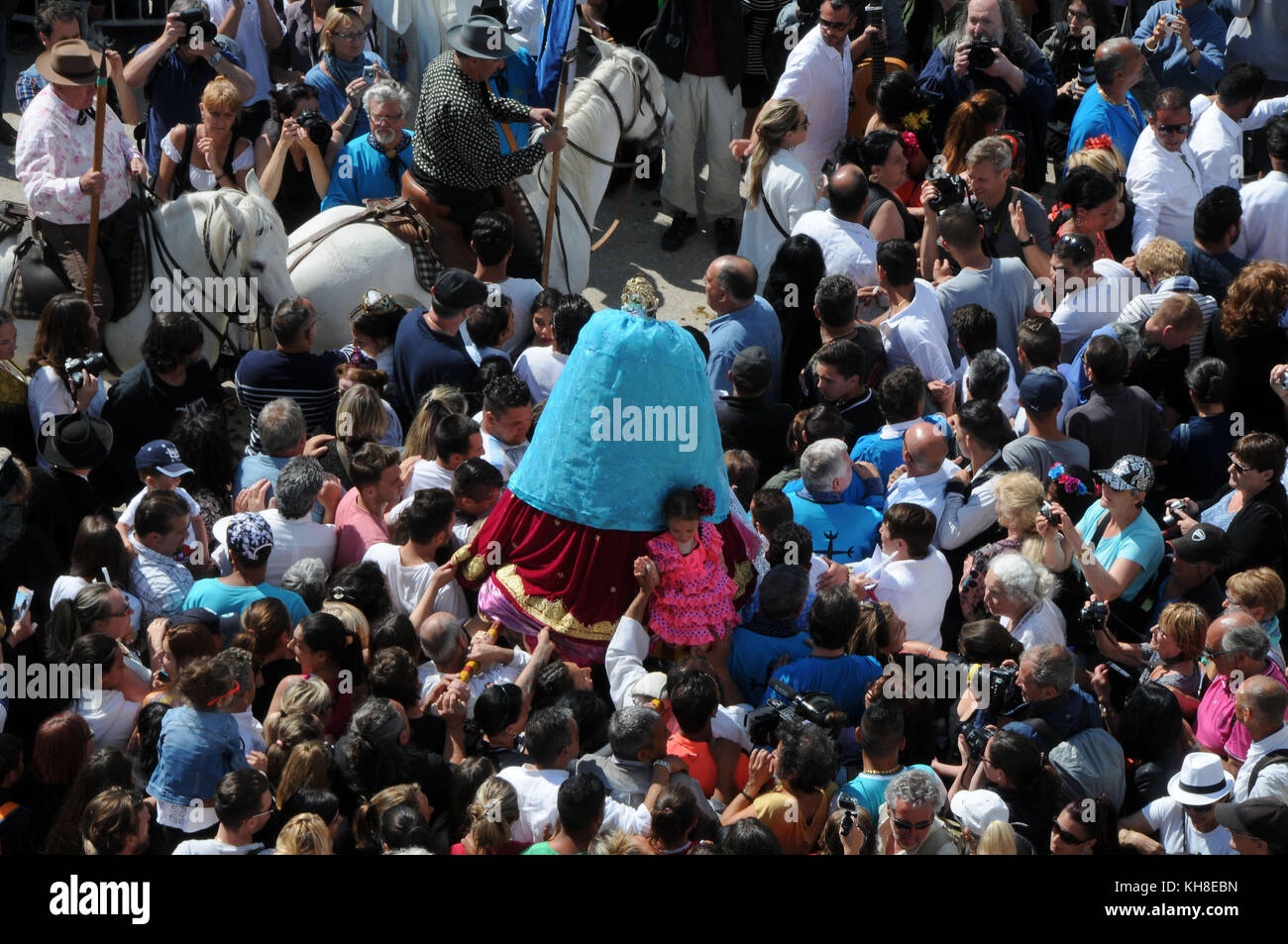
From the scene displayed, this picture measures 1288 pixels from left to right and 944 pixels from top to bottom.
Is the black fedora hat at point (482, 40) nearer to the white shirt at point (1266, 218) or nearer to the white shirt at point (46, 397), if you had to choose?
the white shirt at point (46, 397)

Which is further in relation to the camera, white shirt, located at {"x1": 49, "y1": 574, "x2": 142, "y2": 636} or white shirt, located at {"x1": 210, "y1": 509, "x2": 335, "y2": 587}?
white shirt, located at {"x1": 210, "y1": 509, "x2": 335, "y2": 587}

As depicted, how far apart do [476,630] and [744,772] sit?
1.32m

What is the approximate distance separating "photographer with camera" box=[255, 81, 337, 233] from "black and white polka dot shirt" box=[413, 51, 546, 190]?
80 cm

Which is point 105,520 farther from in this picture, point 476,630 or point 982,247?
point 982,247

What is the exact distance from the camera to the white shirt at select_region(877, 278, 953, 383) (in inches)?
329

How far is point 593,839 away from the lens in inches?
206

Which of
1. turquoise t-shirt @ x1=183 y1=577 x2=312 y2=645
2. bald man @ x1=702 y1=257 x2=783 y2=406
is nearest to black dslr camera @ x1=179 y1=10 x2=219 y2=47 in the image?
bald man @ x1=702 y1=257 x2=783 y2=406

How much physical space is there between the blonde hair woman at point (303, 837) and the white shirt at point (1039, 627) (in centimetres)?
278

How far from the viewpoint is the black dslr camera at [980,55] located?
34.7ft

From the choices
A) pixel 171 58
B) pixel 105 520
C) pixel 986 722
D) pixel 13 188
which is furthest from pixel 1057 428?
pixel 13 188

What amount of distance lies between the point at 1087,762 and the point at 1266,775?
23.4 inches

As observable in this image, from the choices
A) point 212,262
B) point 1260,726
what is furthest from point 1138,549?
point 212,262

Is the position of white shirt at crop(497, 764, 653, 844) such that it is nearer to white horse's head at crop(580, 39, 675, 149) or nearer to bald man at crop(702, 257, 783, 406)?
bald man at crop(702, 257, 783, 406)

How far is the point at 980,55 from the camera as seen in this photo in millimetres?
10586
